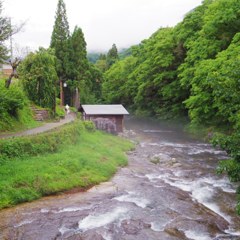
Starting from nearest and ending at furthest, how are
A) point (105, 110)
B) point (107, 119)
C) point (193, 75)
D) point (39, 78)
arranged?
point (39, 78), point (107, 119), point (105, 110), point (193, 75)

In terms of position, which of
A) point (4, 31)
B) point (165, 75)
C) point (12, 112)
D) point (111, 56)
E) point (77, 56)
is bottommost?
point (12, 112)

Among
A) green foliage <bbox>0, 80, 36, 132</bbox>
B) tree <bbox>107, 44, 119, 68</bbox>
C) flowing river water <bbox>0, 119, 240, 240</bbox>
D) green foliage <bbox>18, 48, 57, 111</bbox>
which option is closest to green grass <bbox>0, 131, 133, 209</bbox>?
flowing river water <bbox>0, 119, 240, 240</bbox>

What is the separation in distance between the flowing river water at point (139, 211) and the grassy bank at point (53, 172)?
2.00 feet

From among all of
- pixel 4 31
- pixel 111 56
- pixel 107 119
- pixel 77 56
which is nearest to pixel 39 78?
pixel 107 119

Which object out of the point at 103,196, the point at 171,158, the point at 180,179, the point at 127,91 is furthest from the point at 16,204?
the point at 127,91

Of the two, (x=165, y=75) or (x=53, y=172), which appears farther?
(x=165, y=75)

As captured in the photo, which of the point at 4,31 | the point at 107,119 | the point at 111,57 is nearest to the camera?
the point at 4,31

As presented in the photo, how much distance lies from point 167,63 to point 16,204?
36996 millimetres

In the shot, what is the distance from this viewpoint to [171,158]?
2506cm

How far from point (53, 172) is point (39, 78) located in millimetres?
17231

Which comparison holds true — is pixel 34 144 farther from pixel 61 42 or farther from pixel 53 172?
pixel 61 42

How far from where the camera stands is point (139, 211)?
14.2 m

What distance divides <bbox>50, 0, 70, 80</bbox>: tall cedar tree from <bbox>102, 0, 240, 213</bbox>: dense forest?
1239cm

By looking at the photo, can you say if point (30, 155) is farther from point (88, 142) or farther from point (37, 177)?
point (88, 142)
